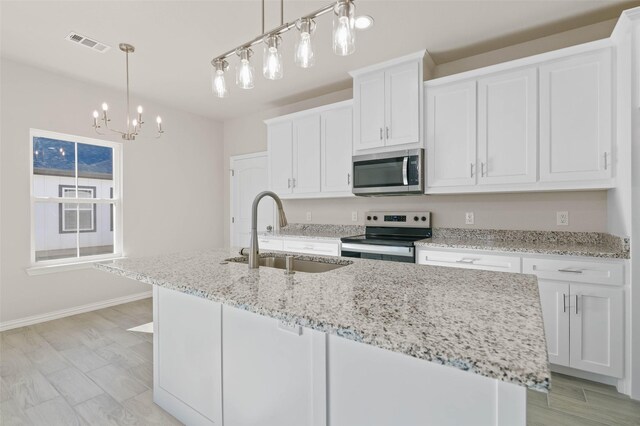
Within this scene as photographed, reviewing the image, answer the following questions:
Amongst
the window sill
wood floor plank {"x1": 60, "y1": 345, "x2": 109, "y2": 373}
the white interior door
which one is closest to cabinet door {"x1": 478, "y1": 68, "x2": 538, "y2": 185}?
the white interior door

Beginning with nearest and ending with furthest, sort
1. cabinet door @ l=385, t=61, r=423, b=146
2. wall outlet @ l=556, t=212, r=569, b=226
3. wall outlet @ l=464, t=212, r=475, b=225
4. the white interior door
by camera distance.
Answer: wall outlet @ l=556, t=212, r=569, b=226 → cabinet door @ l=385, t=61, r=423, b=146 → wall outlet @ l=464, t=212, r=475, b=225 → the white interior door

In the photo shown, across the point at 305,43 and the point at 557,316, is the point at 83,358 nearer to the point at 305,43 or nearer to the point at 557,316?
the point at 305,43

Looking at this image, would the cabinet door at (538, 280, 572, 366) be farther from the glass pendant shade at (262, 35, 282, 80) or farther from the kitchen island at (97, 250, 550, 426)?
the glass pendant shade at (262, 35, 282, 80)

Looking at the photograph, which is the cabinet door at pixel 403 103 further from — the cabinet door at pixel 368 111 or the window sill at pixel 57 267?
the window sill at pixel 57 267

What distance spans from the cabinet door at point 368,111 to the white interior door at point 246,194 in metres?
1.88

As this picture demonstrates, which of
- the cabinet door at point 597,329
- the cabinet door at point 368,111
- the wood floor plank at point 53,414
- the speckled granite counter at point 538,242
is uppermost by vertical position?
the cabinet door at point 368,111

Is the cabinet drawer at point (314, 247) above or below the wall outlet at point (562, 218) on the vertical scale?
below

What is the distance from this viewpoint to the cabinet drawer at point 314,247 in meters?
3.36

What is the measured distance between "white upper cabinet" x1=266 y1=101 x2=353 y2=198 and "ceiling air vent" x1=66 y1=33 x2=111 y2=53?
1851mm

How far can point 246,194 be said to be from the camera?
510 centimetres

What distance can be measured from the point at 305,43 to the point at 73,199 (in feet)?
11.9

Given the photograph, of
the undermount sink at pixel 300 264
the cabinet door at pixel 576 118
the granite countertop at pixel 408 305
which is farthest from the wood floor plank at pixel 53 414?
the cabinet door at pixel 576 118

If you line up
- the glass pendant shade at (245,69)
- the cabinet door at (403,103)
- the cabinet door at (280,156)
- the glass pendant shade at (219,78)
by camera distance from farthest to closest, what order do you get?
1. the cabinet door at (280,156)
2. the cabinet door at (403,103)
3. the glass pendant shade at (219,78)
4. the glass pendant shade at (245,69)

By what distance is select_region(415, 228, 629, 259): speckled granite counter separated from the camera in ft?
7.13
